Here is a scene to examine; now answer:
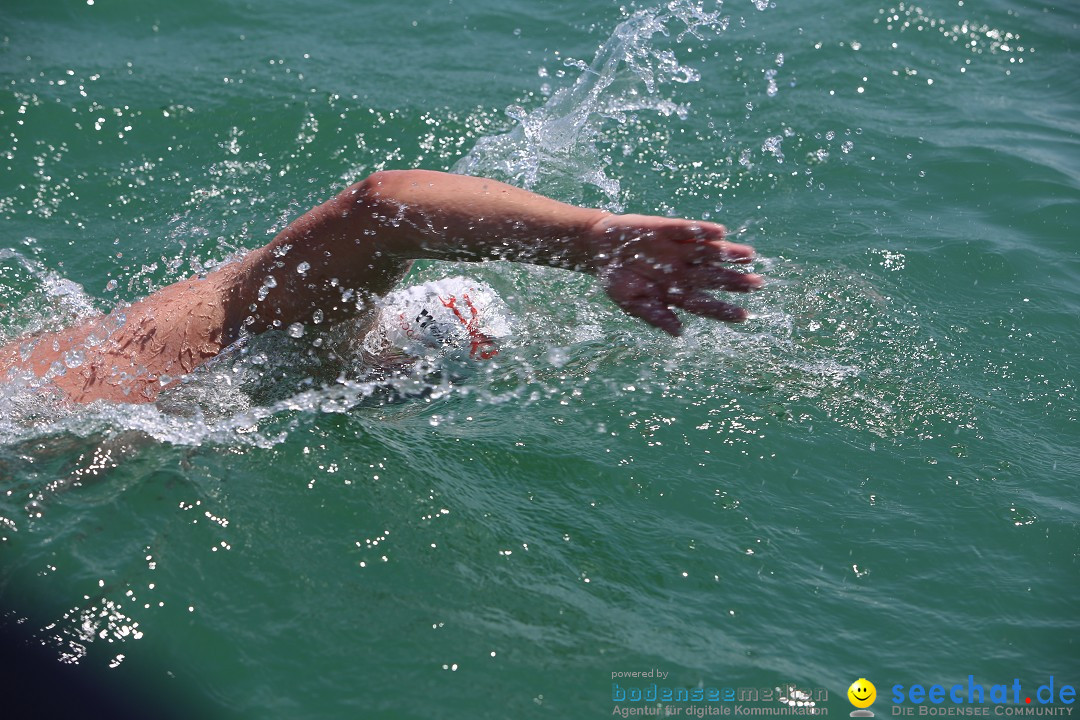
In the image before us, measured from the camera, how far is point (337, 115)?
6023mm

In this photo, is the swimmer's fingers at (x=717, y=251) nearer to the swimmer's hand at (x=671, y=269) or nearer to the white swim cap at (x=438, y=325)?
the swimmer's hand at (x=671, y=269)

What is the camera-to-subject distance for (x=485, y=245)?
9.36 feet

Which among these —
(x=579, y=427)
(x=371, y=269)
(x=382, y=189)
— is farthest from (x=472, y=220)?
(x=579, y=427)

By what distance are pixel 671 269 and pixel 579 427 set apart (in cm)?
119

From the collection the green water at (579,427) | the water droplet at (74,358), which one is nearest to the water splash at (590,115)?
the green water at (579,427)

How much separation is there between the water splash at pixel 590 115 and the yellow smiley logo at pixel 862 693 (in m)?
3.04

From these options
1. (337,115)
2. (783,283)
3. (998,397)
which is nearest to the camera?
(998,397)

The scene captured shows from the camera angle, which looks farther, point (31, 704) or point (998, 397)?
point (998, 397)

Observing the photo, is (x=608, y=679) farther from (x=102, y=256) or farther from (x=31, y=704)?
(x=102, y=256)

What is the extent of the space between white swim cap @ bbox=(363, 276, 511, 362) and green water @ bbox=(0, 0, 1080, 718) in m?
0.12

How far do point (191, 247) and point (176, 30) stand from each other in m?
2.67

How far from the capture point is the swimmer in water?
261cm

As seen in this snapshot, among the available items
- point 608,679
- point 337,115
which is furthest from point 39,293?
point 608,679

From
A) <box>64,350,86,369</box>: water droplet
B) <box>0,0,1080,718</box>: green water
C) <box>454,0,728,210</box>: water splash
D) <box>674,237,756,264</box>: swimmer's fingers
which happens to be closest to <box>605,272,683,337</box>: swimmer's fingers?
<box>674,237,756,264</box>: swimmer's fingers
